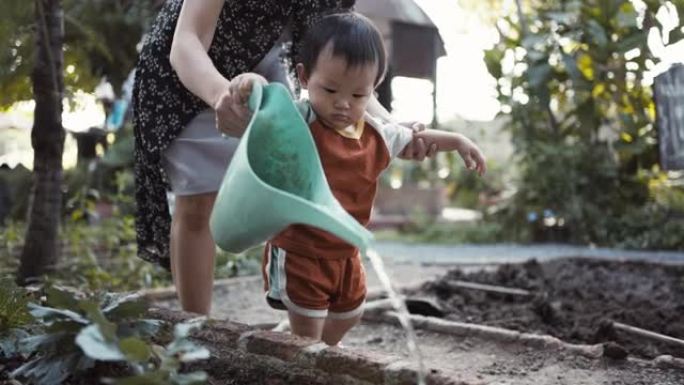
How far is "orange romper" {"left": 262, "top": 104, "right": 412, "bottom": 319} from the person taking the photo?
1.72 metres

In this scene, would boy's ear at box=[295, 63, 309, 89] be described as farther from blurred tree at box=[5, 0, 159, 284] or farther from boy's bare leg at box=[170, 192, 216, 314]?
blurred tree at box=[5, 0, 159, 284]

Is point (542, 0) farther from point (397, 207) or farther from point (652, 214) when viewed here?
point (397, 207)

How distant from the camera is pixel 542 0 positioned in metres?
6.94

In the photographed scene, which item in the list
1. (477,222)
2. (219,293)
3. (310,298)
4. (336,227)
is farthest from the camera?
(477,222)

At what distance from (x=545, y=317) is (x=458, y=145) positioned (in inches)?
44.5

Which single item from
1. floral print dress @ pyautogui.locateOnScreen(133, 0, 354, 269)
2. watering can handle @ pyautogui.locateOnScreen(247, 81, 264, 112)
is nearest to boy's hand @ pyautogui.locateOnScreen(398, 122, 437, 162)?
floral print dress @ pyautogui.locateOnScreen(133, 0, 354, 269)

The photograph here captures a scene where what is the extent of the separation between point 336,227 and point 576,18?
5.18 m

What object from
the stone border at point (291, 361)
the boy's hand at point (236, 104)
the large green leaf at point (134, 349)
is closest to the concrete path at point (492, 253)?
the stone border at point (291, 361)

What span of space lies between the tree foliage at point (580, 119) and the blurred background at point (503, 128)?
0.05 ft

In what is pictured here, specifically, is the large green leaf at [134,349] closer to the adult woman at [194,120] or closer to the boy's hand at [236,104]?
the boy's hand at [236,104]

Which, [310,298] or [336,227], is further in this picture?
[310,298]

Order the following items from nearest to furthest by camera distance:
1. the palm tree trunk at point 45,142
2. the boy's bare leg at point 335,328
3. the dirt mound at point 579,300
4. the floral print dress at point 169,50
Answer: the boy's bare leg at point 335,328 → the floral print dress at point 169,50 → the dirt mound at point 579,300 → the palm tree trunk at point 45,142

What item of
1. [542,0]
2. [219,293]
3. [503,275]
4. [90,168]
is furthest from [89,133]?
[542,0]

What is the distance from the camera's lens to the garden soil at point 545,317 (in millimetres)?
2057
